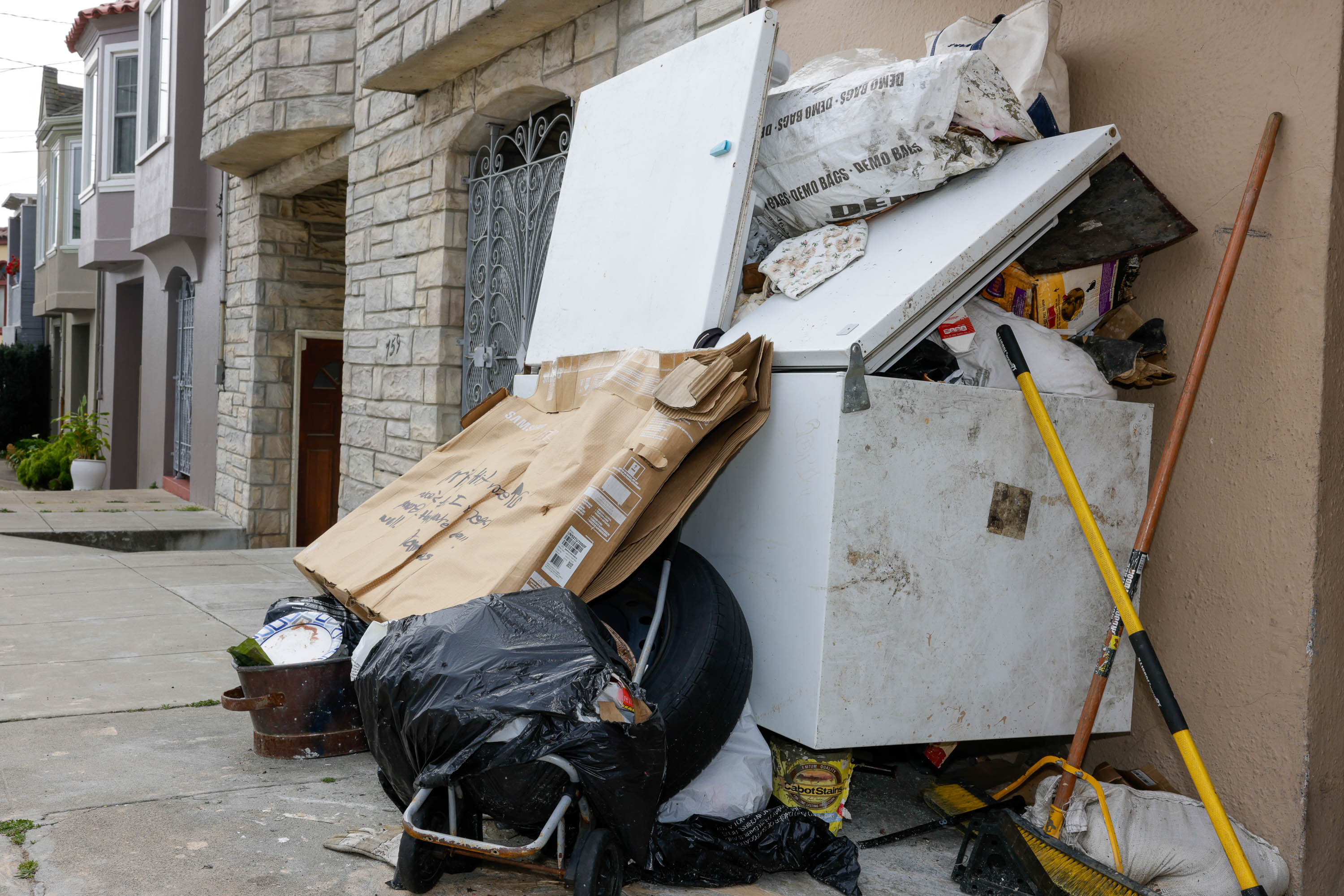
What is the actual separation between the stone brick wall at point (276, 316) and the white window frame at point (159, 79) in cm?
270

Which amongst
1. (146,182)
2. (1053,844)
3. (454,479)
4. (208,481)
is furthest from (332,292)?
(1053,844)

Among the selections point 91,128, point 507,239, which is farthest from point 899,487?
point 91,128

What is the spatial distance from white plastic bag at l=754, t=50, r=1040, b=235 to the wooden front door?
7454 mm

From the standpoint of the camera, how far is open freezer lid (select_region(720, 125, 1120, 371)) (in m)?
2.45

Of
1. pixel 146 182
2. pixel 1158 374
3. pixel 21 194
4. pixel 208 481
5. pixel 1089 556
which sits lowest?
pixel 208 481

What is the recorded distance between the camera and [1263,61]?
2.69 metres

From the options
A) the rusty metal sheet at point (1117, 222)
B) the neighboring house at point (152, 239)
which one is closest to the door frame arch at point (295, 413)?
the neighboring house at point (152, 239)

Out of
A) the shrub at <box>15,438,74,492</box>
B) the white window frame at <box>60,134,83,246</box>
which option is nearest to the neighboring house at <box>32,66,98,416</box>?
the white window frame at <box>60,134,83,246</box>

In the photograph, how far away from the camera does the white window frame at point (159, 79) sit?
11.3 metres

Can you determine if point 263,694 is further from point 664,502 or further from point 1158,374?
point 1158,374

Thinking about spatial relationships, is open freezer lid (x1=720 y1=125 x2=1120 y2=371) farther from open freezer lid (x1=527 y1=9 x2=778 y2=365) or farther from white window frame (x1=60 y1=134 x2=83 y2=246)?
white window frame (x1=60 y1=134 x2=83 y2=246)

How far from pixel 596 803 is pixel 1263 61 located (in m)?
2.48

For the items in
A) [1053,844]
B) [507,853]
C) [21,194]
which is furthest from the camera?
[21,194]

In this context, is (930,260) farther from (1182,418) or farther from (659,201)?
(659,201)
